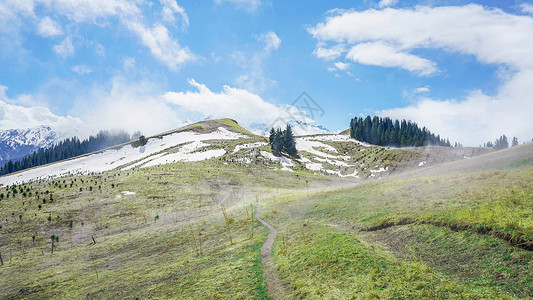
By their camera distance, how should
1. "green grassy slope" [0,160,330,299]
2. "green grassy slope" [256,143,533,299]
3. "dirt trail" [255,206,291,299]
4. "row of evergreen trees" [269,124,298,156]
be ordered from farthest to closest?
"row of evergreen trees" [269,124,298,156] < "green grassy slope" [0,160,330,299] < "dirt trail" [255,206,291,299] < "green grassy slope" [256,143,533,299]

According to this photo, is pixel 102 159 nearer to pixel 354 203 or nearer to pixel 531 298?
pixel 354 203

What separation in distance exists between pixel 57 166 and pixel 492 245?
121 m

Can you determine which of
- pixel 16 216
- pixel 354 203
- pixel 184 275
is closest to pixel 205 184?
pixel 16 216

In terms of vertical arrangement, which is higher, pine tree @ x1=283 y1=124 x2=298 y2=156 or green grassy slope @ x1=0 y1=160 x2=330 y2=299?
pine tree @ x1=283 y1=124 x2=298 y2=156

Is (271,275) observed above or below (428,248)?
below

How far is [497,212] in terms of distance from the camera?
39.0 feet

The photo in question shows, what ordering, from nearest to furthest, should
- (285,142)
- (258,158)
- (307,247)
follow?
(307,247) < (258,158) < (285,142)

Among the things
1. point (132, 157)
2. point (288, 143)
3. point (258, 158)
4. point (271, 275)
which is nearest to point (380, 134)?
point (288, 143)

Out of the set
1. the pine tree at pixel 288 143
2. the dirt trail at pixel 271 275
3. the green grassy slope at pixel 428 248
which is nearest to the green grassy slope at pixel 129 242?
the dirt trail at pixel 271 275

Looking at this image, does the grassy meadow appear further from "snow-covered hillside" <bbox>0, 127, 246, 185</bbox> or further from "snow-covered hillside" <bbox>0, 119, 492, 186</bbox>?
"snow-covered hillside" <bbox>0, 127, 246, 185</bbox>

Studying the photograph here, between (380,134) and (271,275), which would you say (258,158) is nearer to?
(271,275)

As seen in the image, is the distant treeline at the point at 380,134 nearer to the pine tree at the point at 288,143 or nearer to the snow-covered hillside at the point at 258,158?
the snow-covered hillside at the point at 258,158

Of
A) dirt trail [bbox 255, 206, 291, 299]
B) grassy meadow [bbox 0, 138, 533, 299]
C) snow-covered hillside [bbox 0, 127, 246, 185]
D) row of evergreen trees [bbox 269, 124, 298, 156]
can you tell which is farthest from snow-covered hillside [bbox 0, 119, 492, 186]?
dirt trail [bbox 255, 206, 291, 299]

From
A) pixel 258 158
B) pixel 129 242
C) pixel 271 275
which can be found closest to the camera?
pixel 271 275
